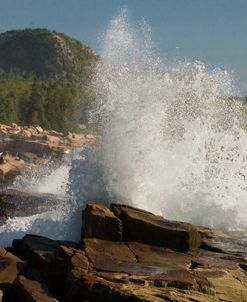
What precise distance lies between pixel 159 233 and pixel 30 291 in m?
3.56

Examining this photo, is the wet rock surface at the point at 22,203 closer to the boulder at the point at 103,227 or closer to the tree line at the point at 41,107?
the boulder at the point at 103,227

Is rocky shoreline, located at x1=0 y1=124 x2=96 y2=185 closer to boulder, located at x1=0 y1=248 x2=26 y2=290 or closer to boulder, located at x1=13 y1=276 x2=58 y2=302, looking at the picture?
boulder, located at x1=0 y1=248 x2=26 y2=290

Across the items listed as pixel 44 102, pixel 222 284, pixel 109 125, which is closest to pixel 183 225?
pixel 222 284

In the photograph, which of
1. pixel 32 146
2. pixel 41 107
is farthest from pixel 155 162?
pixel 41 107

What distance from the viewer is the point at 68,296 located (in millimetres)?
10602

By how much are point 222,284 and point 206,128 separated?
12.7 m

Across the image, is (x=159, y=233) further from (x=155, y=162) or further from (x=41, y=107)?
(x=41, y=107)

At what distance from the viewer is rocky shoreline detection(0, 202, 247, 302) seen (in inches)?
404

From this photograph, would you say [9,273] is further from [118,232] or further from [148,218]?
[148,218]

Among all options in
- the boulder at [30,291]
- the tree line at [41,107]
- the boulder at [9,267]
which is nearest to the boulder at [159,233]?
the boulder at [9,267]

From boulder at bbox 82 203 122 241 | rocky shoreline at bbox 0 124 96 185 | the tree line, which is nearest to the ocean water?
boulder at bbox 82 203 122 241

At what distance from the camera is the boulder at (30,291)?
10406 millimetres

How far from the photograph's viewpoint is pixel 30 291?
10594 millimetres

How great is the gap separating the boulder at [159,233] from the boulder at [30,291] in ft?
9.15
